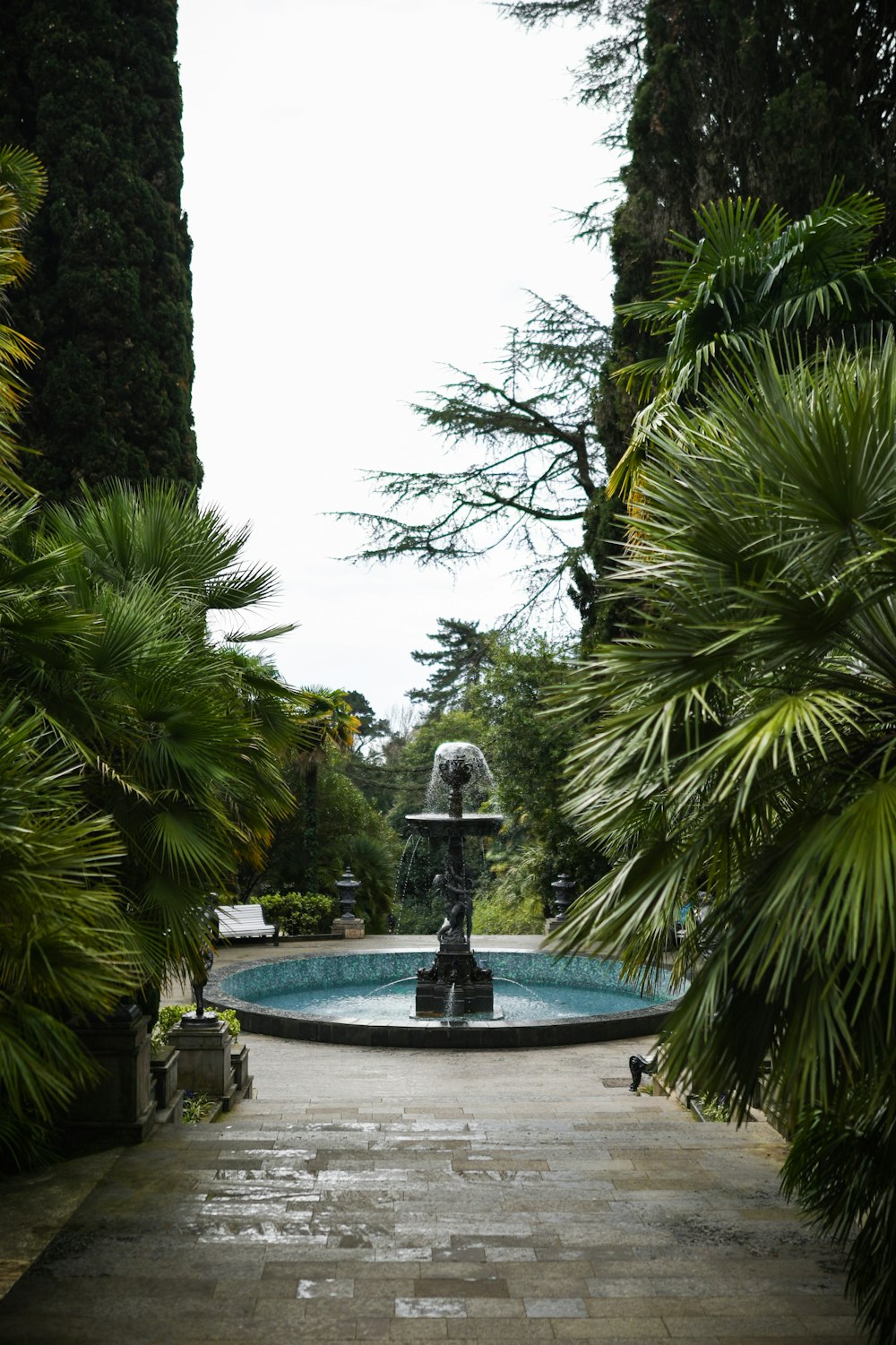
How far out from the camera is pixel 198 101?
18234 mm

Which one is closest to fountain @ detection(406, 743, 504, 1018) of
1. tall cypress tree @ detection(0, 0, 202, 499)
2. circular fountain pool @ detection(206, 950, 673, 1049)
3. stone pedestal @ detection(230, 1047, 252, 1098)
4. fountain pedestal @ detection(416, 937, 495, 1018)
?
fountain pedestal @ detection(416, 937, 495, 1018)

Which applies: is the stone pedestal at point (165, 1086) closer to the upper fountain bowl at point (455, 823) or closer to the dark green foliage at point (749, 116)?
the upper fountain bowl at point (455, 823)

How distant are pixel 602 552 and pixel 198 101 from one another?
30.6ft

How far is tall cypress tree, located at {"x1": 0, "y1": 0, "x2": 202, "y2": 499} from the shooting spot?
50.1 ft

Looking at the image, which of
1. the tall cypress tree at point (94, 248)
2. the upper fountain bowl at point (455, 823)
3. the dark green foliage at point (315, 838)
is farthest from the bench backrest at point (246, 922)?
the tall cypress tree at point (94, 248)

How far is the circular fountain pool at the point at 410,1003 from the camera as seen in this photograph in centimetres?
1201

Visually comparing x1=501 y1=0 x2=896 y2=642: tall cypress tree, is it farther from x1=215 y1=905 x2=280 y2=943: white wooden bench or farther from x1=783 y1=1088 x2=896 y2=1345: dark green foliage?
x1=215 y1=905 x2=280 y2=943: white wooden bench

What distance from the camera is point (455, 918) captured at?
1405cm

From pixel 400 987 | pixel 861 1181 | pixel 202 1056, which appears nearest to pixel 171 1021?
pixel 202 1056

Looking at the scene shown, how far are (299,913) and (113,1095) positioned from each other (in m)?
14.9

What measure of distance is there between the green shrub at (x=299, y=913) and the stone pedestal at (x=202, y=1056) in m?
12.2

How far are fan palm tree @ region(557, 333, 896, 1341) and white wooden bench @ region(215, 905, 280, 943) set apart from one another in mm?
15363

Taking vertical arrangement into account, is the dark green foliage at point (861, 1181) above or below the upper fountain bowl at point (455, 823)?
below

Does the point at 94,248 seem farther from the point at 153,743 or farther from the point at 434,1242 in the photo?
the point at 434,1242
